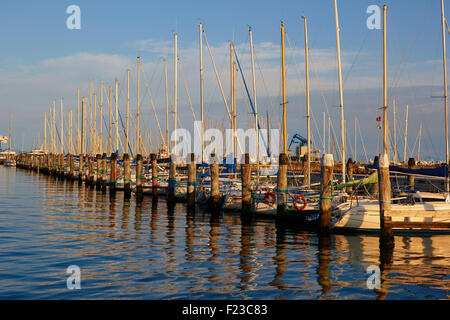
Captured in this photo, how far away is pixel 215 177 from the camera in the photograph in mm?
29578

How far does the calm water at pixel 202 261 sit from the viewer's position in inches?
488

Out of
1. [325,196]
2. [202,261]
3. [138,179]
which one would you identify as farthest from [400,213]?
[138,179]

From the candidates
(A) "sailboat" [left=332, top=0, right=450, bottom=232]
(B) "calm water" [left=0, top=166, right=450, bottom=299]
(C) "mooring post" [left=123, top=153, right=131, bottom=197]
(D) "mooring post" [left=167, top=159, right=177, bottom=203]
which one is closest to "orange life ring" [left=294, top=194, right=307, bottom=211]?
(B) "calm water" [left=0, top=166, right=450, bottom=299]

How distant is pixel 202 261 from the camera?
52.2 feet

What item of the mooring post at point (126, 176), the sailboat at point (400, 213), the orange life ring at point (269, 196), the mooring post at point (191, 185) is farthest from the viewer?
the mooring post at point (126, 176)

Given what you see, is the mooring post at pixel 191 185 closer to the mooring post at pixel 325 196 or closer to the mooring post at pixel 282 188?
the mooring post at pixel 282 188

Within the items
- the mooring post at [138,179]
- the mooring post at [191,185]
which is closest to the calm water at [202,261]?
the mooring post at [191,185]

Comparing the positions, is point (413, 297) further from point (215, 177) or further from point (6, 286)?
point (215, 177)

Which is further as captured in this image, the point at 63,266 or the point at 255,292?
the point at 63,266

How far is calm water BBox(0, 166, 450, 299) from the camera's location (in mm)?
12406

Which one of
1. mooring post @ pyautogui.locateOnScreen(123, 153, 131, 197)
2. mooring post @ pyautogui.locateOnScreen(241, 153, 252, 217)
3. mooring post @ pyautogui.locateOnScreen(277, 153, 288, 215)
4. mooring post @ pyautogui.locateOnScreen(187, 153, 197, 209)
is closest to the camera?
mooring post @ pyautogui.locateOnScreen(277, 153, 288, 215)

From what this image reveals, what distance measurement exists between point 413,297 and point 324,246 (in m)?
7.04

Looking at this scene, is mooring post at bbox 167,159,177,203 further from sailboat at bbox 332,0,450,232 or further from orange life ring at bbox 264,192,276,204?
sailboat at bbox 332,0,450,232
